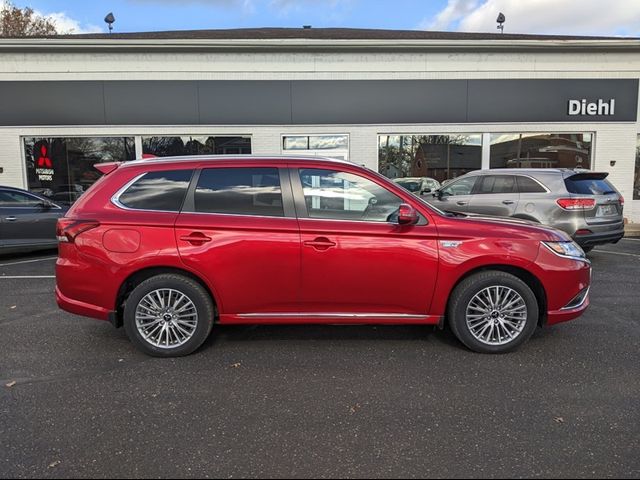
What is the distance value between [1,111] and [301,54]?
865cm

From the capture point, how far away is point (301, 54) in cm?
1398

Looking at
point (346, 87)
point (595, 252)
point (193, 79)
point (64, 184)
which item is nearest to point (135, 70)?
point (193, 79)

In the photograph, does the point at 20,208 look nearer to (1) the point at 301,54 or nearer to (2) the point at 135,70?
(2) the point at 135,70

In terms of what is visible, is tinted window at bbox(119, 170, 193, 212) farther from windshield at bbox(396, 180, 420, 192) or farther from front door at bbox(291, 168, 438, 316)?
windshield at bbox(396, 180, 420, 192)

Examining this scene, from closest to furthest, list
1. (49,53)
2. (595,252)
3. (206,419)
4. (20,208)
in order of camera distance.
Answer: (206,419)
(20,208)
(595,252)
(49,53)

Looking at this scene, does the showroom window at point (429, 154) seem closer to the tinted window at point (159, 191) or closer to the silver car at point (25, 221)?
the silver car at point (25, 221)

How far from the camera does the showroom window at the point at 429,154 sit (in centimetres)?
1438

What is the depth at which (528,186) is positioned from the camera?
8516mm

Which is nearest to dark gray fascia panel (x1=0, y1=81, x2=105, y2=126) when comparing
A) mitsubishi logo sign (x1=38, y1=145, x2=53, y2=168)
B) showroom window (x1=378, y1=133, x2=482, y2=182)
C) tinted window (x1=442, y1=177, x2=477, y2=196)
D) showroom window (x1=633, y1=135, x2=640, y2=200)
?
mitsubishi logo sign (x1=38, y1=145, x2=53, y2=168)

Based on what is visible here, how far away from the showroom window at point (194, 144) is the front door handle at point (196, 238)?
10.4 meters

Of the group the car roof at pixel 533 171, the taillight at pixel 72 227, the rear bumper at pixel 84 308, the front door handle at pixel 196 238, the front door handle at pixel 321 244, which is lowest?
the rear bumper at pixel 84 308

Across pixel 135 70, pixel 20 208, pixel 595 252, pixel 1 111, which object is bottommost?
pixel 595 252

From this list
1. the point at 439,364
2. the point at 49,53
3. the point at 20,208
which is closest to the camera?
the point at 439,364

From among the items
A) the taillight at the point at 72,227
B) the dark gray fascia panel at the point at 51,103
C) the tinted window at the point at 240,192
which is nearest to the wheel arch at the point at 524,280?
the tinted window at the point at 240,192
